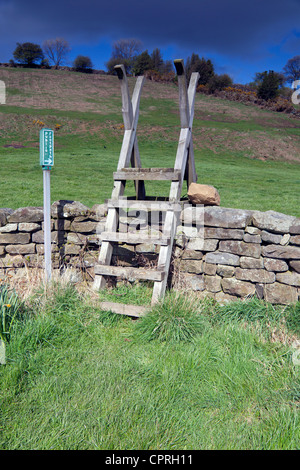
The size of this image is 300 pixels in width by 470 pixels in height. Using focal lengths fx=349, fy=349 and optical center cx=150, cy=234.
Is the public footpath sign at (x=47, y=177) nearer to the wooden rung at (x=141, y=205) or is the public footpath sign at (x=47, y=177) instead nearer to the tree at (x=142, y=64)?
the wooden rung at (x=141, y=205)

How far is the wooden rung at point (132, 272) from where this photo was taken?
401 cm

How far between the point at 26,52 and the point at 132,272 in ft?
167

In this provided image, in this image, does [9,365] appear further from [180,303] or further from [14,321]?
[180,303]

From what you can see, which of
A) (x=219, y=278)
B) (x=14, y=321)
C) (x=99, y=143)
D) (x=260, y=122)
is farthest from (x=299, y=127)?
(x=14, y=321)

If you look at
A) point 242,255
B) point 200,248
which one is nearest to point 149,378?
point 200,248

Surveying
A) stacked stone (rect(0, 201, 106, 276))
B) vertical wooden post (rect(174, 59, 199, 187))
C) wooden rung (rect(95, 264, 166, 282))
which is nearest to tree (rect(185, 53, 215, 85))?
vertical wooden post (rect(174, 59, 199, 187))

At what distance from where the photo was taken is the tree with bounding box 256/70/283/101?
35.3 metres

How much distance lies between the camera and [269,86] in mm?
35906

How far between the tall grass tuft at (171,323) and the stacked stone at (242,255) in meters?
0.95

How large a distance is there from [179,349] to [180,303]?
0.52 meters

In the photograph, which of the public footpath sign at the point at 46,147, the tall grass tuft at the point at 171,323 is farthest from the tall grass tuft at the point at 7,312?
the public footpath sign at the point at 46,147

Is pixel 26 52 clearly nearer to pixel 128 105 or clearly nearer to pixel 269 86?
pixel 269 86

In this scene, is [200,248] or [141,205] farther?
[200,248]

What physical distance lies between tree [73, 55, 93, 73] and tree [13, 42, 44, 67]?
5162 millimetres
